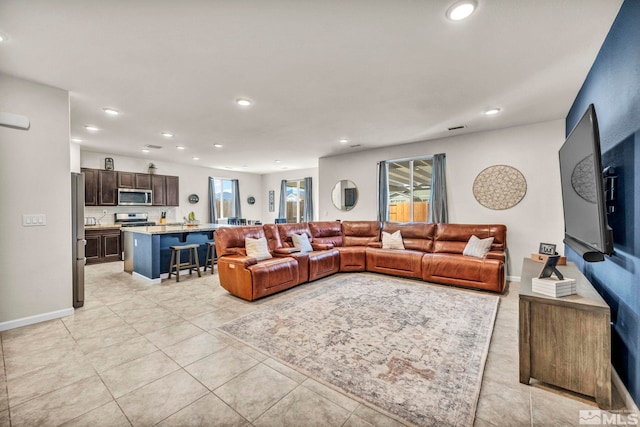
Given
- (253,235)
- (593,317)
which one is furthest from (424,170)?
(593,317)

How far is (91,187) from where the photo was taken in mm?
6348

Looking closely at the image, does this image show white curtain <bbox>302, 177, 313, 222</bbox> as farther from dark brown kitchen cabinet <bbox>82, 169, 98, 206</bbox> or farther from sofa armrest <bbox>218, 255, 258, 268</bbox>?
dark brown kitchen cabinet <bbox>82, 169, 98, 206</bbox>

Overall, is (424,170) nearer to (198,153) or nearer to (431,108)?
(431,108)

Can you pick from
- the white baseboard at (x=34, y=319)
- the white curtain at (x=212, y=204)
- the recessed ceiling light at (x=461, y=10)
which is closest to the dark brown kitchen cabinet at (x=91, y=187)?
the white curtain at (x=212, y=204)

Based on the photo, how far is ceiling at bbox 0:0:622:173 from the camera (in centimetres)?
189

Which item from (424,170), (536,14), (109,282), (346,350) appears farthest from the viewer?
(424,170)

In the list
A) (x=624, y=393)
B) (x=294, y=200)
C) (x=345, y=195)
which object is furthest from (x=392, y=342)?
(x=294, y=200)

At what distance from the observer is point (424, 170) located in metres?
5.73

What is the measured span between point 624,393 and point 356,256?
3.74 meters

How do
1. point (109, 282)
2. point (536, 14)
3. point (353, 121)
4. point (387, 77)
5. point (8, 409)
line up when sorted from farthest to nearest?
1. point (109, 282)
2. point (353, 121)
3. point (387, 77)
4. point (536, 14)
5. point (8, 409)

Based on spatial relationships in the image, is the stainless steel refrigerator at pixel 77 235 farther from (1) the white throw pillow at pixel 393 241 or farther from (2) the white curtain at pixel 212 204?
(2) the white curtain at pixel 212 204

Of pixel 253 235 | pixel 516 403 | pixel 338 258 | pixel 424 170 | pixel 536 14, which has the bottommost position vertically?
pixel 516 403

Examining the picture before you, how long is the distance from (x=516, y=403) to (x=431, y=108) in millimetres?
3403

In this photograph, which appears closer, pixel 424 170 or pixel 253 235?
pixel 253 235
